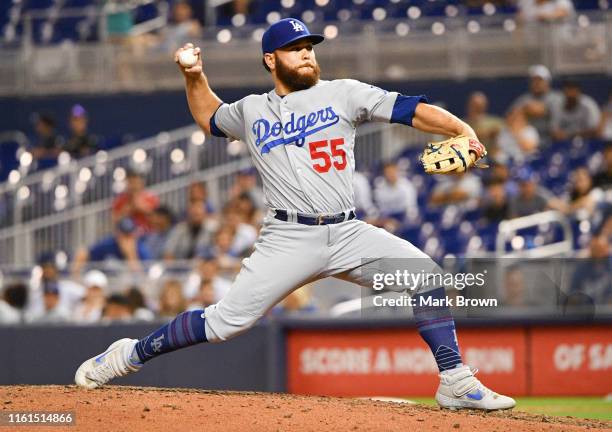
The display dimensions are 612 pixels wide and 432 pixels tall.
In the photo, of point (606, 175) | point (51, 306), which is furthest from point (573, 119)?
point (51, 306)

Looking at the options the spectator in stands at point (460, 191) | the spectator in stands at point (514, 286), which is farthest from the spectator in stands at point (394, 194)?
the spectator in stands at point (514, 286)

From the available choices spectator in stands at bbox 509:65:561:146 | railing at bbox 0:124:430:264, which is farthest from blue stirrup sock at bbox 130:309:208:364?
spectator in stands at bbox 509:65:561:146

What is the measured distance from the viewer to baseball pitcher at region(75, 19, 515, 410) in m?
5.75

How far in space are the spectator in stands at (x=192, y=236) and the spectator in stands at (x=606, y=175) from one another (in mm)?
3749

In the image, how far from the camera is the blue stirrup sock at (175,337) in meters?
5.90

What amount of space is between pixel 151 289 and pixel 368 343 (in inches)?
76.9

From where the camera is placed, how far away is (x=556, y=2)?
14773 millimetres

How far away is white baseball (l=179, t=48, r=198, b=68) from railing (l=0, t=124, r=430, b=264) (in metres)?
7.24

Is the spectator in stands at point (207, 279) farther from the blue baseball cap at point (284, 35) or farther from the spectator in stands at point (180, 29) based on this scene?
the spectator in stands at point (180, 29)

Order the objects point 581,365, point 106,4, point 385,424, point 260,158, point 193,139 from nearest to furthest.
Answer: point 385,424, point 260,158, point 581,365, point 193,139, point 106,4

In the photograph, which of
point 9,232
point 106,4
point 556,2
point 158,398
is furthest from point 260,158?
point 106,4

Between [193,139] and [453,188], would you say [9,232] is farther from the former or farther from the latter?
[453,188]

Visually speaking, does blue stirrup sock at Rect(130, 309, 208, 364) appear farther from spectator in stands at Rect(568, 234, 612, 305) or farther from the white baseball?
spectator in stands at Rect(568, 234, 612, 305)

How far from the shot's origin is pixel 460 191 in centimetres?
1250
